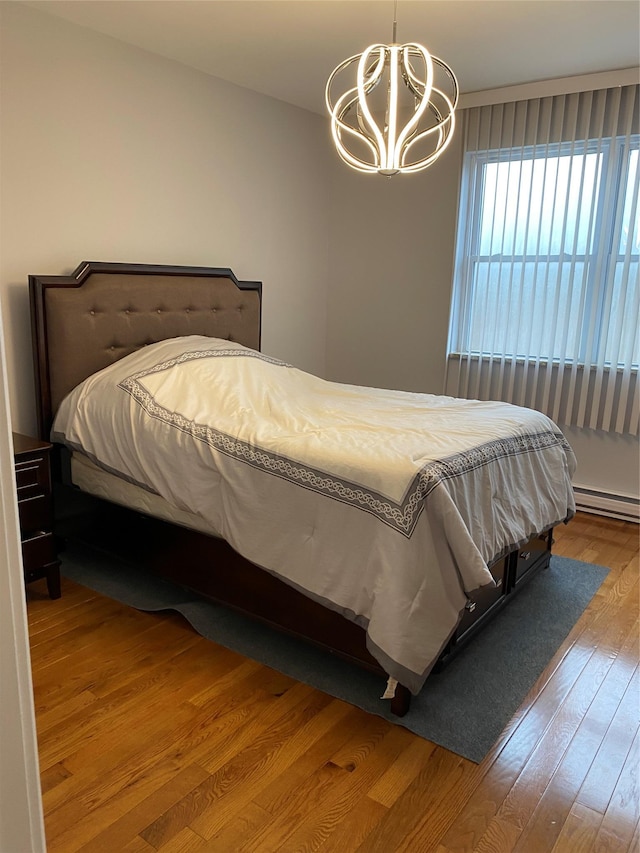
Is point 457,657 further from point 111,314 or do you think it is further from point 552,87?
point 552,87

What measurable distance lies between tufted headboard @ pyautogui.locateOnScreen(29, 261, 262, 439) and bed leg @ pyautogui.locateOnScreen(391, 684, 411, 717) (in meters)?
1.96

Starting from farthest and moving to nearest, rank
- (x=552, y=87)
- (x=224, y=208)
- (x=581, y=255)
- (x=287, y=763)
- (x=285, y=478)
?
1. (x=224, y=208)
2. (x=581, y=255)
3. (x=552, y=87)
4. (x=285, y=478)
5. (x=287, y=763)

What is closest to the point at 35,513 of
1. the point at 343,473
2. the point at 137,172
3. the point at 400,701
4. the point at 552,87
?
the point at 343,473

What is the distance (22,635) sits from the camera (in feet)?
2.49

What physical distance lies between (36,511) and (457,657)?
172cm

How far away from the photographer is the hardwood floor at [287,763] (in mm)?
1548

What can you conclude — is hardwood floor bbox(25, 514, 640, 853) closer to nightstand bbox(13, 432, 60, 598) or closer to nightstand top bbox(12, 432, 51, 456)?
nightstand bbox(13, 432, 60, 598)

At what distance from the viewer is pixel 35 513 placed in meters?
2.54

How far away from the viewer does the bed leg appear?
1.95m

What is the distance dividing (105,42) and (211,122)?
72 cm

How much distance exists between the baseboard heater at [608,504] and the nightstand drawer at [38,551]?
9.75ft

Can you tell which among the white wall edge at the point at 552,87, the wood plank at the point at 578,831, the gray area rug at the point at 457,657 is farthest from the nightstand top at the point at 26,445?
the white wall edge at the point at 552,87

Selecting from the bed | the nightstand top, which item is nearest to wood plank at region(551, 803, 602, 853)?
the bed

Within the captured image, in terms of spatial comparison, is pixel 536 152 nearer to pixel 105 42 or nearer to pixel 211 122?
pixel 211 122
